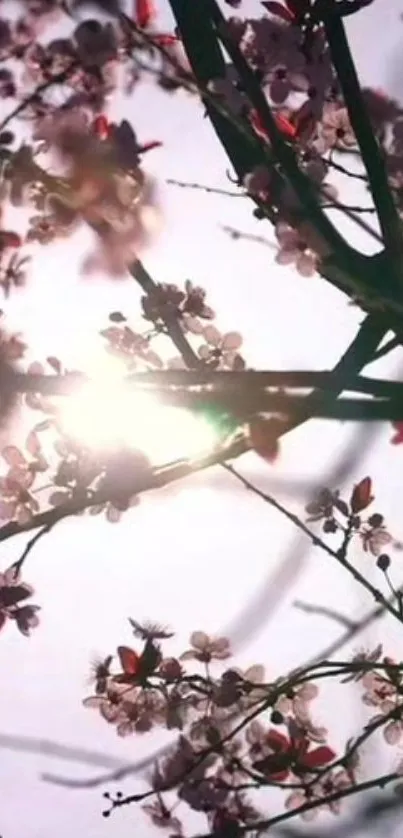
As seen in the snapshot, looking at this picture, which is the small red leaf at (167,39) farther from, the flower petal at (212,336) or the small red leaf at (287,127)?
the flower petal at (212,336)

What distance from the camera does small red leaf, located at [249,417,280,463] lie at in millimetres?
3457

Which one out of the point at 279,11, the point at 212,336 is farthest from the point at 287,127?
the point at 212,336

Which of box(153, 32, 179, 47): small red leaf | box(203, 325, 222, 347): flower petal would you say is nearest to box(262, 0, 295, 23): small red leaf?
box(153, 32, 179, 47): small red leaf

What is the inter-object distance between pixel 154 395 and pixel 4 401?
0.31m

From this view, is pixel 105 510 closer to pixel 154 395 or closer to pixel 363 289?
pixel 363 289

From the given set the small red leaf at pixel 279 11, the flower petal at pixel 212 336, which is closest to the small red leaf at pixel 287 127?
the small red leaf at pixel 279 11

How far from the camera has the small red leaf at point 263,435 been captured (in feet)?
11.3

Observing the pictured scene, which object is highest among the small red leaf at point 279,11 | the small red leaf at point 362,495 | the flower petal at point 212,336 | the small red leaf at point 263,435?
the flower petal at point 212,336

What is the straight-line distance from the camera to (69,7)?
13.2 feet

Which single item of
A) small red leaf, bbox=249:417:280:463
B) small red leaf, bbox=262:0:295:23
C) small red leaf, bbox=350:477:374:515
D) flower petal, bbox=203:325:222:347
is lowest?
small red leaf, bbox=249:417:280:463

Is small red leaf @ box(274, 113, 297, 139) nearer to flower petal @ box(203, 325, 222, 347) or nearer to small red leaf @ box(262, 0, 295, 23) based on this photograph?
small red leaf @ box(262, 0, 295, 23)

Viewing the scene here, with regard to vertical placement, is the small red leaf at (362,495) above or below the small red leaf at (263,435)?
above

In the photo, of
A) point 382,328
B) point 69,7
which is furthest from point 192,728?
point 69,7

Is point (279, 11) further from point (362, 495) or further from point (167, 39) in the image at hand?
point (362, 495)
